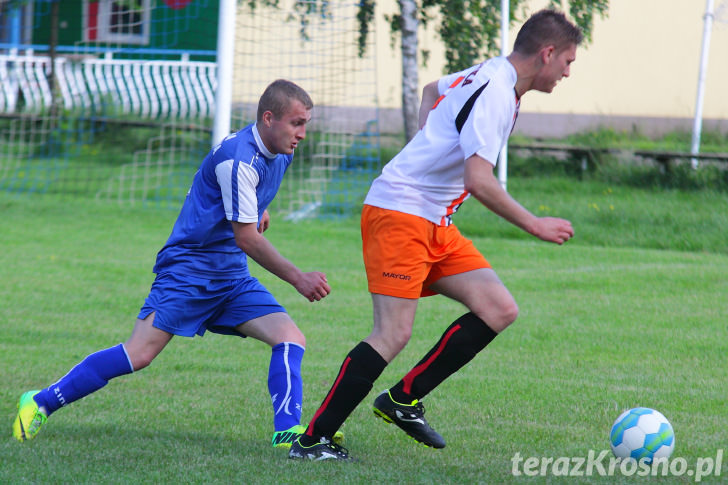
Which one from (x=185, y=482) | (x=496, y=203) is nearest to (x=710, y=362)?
(x=496, y=203)

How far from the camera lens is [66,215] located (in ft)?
39.0

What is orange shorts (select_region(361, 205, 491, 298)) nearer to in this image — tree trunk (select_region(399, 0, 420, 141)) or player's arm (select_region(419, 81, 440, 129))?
player's arm (select_region(419, 81, 440, 129))

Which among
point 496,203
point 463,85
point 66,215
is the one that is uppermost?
point 463,85

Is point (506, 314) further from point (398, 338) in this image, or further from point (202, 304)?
point (202, 304)

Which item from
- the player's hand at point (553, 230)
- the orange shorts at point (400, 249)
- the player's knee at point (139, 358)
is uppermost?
the player's hand at point (553, 230)

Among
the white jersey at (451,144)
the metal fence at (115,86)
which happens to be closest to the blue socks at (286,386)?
the white jersey at (451,144)

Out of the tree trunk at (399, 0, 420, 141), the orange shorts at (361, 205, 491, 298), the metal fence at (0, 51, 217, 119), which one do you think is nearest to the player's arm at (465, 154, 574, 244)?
the orange shorts at (361, 205, 491, 298)

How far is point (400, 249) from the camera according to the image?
368 cm

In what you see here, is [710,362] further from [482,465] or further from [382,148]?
[382,148]

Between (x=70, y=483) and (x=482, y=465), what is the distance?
1605 mm

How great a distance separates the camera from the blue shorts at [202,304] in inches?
155

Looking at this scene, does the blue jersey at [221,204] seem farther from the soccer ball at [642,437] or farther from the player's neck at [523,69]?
the soccer ball at [642,437]

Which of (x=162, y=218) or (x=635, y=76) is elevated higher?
(x=635, y=76)

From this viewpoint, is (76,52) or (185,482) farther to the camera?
(76,52)
